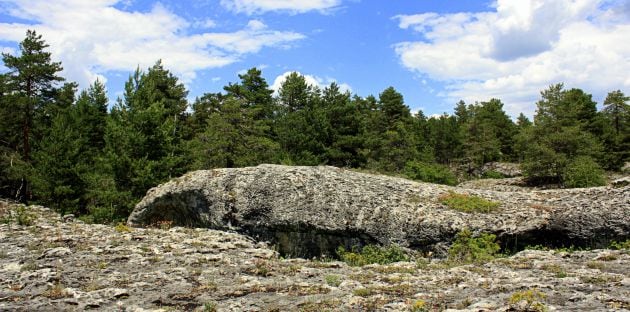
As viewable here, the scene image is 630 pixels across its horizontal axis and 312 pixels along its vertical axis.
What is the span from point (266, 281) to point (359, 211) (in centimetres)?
762

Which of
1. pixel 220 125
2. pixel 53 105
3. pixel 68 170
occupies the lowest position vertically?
pixel 68 170

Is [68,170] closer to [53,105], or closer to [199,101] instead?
[53,105]

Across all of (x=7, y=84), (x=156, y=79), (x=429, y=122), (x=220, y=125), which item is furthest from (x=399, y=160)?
(x=7, y=84)

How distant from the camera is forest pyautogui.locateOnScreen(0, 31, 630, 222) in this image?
31.3m

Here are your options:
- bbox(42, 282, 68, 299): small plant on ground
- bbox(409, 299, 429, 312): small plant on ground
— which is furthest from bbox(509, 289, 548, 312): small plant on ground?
bbox(42, 282, 68, 299): small plant on ground

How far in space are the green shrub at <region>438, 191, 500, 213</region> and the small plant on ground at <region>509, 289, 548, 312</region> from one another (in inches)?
367

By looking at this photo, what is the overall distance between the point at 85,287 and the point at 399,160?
39.4 meters

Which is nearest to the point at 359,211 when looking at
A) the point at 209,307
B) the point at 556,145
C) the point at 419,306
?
the point at 419,306

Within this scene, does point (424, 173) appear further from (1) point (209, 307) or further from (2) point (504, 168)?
(1) point (209, 307)

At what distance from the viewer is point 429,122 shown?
7969 cm

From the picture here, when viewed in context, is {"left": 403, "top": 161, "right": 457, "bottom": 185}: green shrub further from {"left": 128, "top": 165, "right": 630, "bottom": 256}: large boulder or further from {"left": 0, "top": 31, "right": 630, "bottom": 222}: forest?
{"left": 128, "top": 165, "right": 630, "bottom": 256}: large boulder

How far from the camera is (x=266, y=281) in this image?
34.3 feet

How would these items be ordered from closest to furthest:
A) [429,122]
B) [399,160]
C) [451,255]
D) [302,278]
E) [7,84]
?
[302,278] → [451,255] → [7,84] → [399,160] → [429,122]

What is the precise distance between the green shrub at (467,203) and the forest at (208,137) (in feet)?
68.9
